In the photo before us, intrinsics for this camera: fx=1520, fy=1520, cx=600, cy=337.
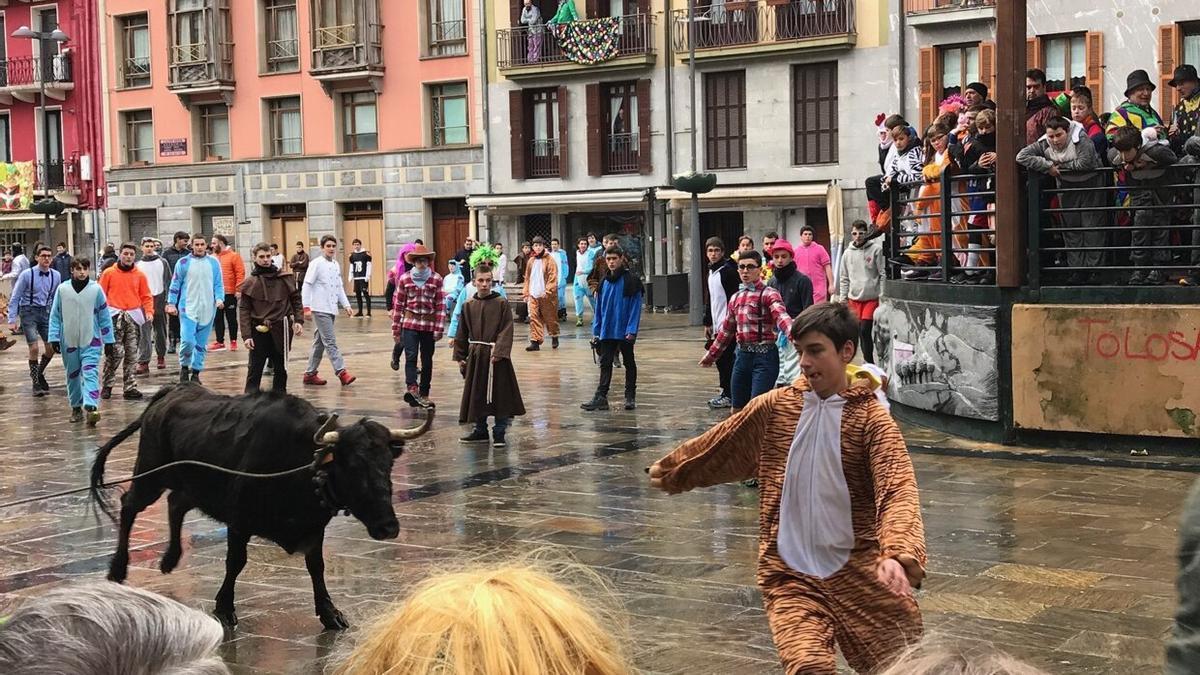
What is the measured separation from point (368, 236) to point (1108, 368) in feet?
103

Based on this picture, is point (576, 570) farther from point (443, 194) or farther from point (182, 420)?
point (443, 194)

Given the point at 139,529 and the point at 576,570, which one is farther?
the point at 139,529

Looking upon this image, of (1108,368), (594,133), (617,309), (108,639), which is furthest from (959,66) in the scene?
(108,639)

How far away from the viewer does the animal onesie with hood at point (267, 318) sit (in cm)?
1658

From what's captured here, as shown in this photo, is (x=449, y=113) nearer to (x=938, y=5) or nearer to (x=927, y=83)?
(x=927, y=83)

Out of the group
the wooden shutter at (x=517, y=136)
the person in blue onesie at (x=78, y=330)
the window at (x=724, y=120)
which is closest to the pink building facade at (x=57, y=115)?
the wooden shutter at (x=517, y=136)

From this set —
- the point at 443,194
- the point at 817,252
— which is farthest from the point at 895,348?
the point at 443,194

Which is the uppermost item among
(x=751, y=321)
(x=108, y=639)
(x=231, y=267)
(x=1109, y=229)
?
(x=1109, y=229)

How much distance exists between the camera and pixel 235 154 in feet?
141

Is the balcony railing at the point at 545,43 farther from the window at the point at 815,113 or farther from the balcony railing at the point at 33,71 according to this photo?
the balcony railing at the point at 33,71

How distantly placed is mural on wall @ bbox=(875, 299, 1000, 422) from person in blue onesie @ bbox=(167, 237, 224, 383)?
8638 millimetres

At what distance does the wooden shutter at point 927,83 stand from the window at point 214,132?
20811mm

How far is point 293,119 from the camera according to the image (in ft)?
139

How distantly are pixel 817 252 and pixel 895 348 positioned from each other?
6394mm
